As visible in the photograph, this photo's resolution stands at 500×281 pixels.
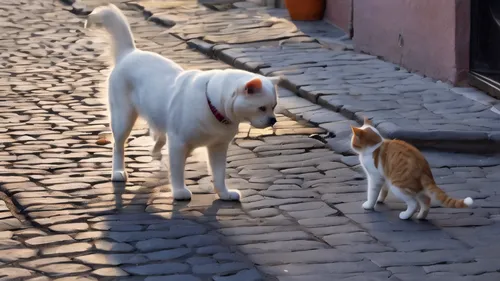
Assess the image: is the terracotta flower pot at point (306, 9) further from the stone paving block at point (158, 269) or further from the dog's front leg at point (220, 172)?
the stone paving block at point (158, 269)

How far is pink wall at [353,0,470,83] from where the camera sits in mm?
10141

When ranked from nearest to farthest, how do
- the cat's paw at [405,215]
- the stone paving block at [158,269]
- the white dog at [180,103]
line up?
the stone paving block at [158,269]
the white dog at [180,103]
the cat's paw at [405,215]

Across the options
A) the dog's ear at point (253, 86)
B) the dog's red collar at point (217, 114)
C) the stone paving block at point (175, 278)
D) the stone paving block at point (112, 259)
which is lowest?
the stone paving block at point (112, 259)

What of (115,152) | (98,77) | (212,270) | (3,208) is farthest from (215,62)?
(212,270)

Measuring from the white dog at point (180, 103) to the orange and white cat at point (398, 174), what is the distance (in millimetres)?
739

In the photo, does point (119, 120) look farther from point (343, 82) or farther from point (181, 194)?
point (343, 82)

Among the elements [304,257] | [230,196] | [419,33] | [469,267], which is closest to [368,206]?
[230,196]

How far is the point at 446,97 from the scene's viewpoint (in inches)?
383

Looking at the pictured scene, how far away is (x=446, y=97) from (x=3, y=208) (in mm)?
4728

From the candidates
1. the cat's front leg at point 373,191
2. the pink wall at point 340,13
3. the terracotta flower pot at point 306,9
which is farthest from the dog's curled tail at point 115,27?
the terracotta flower pot at point 306,9

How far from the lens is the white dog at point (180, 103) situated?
20.4 feet

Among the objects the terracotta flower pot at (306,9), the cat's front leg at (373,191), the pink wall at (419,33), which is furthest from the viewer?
the terracotta flower pot at (306,9)

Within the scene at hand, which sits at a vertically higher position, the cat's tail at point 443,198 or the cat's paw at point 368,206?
the cat's tail at point 443,198

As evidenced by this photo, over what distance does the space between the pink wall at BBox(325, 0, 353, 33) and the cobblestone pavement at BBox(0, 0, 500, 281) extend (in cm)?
474
